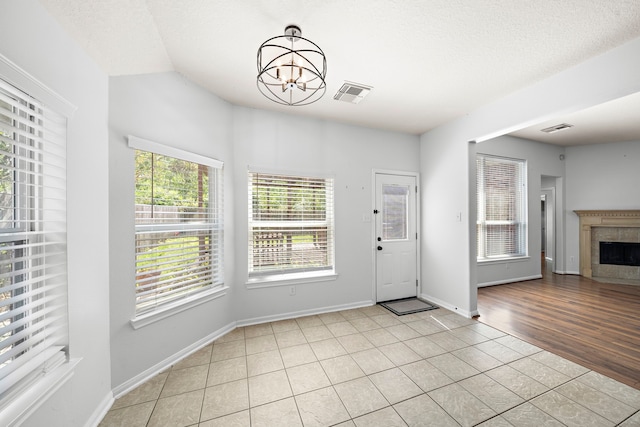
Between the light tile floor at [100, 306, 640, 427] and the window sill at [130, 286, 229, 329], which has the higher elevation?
the window sill at [130, 286, 229, 329]

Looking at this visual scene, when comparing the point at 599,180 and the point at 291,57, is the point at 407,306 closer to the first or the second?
the point at 291,57

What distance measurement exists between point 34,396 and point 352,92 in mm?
3252

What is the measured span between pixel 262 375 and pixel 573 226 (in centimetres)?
709

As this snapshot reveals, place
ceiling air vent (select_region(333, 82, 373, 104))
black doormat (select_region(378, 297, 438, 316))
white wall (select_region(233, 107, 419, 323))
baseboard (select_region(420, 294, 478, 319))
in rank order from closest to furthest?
1. ceiling air vent (select_region(333, 82, 373, 104))
2. white wall (select_region(233, 107, 419, 323))
3. baseboard (select_region(420, 294, 478, 319))
4. black doormat (select_region(378, 297, 438, 316))

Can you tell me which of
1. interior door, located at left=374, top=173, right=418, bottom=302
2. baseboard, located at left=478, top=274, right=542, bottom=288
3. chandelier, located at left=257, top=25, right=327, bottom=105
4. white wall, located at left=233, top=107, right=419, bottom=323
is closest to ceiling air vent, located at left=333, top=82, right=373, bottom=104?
chandelier, located at left=257, top=25, right=327, bottom=105

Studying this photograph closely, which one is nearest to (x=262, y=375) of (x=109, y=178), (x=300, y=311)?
(x=300, y=311)

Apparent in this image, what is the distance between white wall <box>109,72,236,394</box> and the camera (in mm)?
1939

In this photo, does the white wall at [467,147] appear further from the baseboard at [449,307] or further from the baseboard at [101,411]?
the baseboard at [101,411]

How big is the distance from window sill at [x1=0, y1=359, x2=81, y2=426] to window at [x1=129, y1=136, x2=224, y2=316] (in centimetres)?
72

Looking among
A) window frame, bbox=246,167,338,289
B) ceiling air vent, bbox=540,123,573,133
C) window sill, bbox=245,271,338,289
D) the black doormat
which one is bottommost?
the black doormat

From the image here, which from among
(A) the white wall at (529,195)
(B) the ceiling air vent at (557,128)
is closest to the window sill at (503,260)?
(A) the white wall at (529,195)

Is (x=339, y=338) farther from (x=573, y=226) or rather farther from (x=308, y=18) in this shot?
(x=573, y=226)

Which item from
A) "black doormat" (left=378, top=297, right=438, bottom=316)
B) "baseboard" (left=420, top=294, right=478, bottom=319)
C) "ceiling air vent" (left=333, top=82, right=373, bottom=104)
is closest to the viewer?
"ceiling air vent" (left=333, top=82, right=373, bottom=104)

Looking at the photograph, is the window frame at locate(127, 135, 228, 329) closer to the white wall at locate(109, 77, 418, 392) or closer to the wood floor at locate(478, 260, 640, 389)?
the white wall at locate(109, 77, 418, 392)
